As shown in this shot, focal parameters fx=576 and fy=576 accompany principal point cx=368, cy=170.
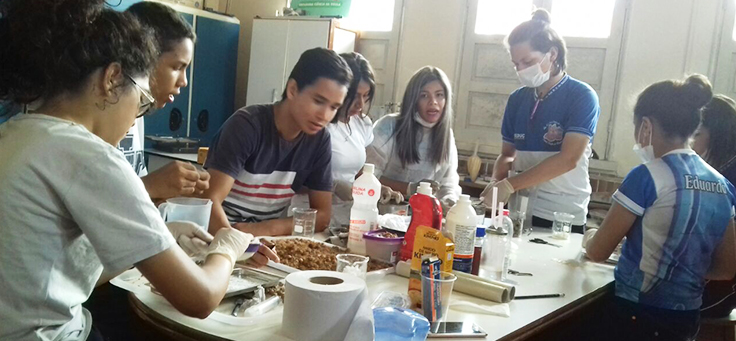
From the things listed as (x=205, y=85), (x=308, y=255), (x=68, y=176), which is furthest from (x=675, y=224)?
(x=205, y=85)

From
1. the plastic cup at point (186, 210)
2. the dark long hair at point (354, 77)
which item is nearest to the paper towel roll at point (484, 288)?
the plastic cup at point (186, 210)

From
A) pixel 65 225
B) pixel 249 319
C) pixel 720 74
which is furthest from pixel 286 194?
pixel 720 74

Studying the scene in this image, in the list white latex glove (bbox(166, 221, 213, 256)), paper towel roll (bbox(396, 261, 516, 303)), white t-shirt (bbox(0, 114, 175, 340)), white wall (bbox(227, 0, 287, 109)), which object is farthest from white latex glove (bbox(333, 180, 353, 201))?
white wall (bbox(227, 0, 287, 109))

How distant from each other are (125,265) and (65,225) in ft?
0.43

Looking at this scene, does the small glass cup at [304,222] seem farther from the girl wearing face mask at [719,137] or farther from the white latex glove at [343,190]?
the girl wearing face mask at [719,137]

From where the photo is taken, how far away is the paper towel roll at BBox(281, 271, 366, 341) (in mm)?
1132

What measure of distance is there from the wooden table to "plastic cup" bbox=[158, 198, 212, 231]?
0.29 meters

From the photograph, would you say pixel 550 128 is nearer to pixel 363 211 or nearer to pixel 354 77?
pixel 354 77

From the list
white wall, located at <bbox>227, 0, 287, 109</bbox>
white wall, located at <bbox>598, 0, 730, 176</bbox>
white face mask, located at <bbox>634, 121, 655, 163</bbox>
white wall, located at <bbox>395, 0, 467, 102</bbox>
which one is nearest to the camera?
white face mask, located at <bbox>634, 121, 655, 163</bbox>

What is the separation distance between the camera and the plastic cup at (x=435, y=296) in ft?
4.25

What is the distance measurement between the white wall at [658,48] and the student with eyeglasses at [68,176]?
11.7 feet

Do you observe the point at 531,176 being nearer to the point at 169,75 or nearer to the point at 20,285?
the point at 169,75

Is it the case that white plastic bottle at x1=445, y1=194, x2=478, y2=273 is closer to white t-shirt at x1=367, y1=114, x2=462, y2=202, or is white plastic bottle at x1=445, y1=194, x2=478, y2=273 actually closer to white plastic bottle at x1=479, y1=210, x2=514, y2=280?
white plastic bottle at x1=479, y1=210, x2=514, y2=280

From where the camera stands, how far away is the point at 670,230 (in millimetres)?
1691
